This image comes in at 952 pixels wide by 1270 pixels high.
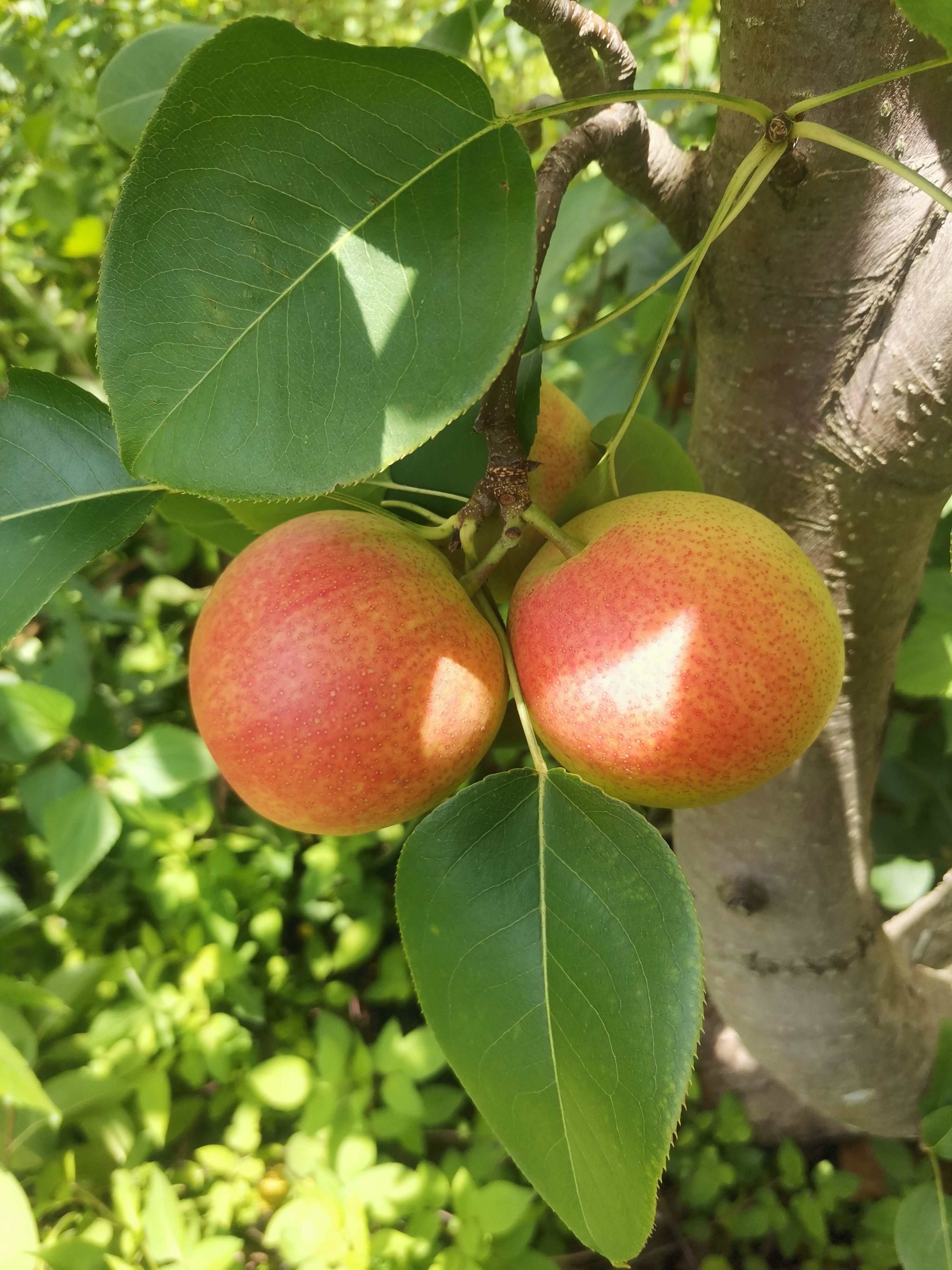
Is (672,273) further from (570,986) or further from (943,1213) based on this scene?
(943,1213)

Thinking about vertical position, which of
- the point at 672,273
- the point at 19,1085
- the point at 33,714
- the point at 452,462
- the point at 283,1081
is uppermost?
the point at 672,273

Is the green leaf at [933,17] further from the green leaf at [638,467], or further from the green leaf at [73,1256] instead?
the green leaf at [73,1256]

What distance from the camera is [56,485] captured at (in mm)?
569

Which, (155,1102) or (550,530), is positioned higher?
(550,530)

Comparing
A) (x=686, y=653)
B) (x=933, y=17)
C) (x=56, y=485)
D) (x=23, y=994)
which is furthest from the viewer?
(x=23, y=994)

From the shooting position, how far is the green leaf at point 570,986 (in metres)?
0.44

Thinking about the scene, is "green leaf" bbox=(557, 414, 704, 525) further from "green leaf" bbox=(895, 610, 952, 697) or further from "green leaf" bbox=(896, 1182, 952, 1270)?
"green leaf" bbox=(896, 1182, 952, 1270)

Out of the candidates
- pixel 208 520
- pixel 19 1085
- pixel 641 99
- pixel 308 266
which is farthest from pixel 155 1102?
pixel 641 99

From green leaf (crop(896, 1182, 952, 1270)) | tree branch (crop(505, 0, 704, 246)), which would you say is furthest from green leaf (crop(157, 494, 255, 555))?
green leaf (crop(896, 1182, 952, 1270))

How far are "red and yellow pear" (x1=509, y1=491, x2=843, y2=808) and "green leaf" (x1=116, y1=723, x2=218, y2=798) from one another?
710 millimetres

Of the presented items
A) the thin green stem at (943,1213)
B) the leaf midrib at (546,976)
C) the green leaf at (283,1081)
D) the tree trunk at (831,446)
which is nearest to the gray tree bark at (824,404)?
the tree trunk at (831,446)

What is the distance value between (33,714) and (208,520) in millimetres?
539

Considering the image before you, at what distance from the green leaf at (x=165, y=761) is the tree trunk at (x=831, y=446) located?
601 mm

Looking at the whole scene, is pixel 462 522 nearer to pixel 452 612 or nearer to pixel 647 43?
pixel 452 612
